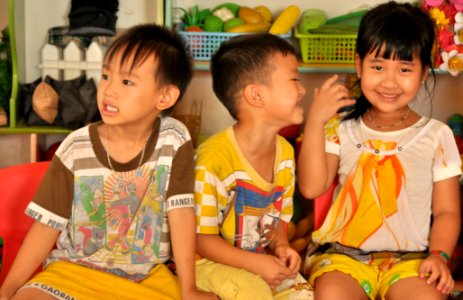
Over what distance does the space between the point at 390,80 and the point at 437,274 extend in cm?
49

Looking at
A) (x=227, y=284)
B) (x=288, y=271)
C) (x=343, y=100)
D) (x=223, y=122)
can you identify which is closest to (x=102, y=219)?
(x=227, y=284)

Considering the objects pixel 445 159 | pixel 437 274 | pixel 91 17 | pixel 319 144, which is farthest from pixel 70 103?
pixel 437 274

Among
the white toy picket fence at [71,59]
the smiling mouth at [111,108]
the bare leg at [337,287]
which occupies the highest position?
the smiling mouth at [111,108]

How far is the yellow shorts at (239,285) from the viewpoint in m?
1.50

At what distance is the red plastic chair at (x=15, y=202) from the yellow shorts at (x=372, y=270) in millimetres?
762

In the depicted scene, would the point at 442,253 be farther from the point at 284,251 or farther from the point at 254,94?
the point at 254,94

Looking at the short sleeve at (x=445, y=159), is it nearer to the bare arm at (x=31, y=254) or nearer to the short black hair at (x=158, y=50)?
the short black hair at (x=158, y=50)

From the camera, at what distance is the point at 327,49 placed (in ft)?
8.33

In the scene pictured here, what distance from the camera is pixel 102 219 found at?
1.58 meters

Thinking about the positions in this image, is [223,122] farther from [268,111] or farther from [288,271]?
[288,271]

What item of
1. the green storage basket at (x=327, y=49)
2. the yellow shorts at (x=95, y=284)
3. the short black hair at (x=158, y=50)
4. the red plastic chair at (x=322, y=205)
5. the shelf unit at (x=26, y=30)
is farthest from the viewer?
the shelf unit at (x=26, y=30)

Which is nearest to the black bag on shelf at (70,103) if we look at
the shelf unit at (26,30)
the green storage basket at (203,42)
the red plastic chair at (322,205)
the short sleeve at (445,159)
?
the shelf unit at (26,30)

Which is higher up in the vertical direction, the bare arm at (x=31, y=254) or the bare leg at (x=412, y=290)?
the bare arm at (x=31, y=254)

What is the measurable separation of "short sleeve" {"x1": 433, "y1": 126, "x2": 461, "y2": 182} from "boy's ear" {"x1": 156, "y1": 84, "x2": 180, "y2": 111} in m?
0.69
